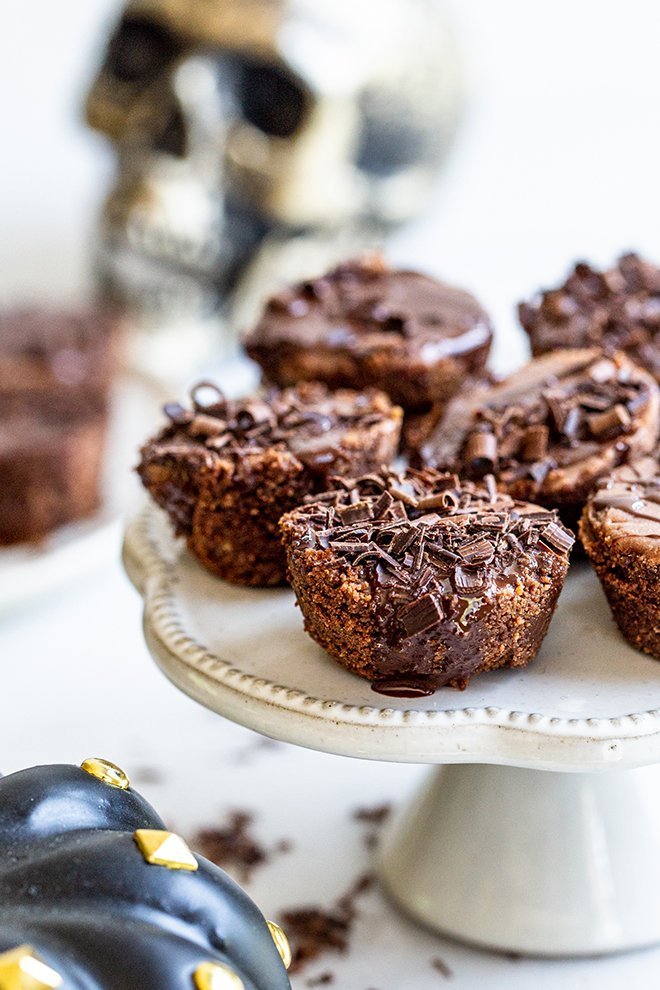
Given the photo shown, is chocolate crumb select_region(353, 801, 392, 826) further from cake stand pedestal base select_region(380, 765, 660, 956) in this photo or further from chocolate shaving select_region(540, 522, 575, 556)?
chocolate shaving select_region(540, 522, 575, 556)

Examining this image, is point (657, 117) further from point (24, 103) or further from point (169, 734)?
point (169, 734)

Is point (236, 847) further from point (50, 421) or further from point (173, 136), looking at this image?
point (173, 136)

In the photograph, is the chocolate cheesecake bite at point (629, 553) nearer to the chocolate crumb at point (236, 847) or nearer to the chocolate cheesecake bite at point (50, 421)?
the chocolate crumb at point (236, 847)

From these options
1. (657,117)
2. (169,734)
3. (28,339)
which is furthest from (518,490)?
(657,117)

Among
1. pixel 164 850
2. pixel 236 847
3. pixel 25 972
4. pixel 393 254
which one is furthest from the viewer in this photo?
pixel 393 254

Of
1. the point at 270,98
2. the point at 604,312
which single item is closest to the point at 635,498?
the point at 604,312
